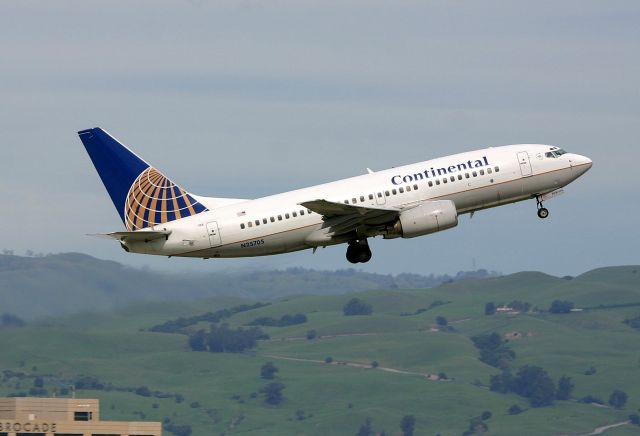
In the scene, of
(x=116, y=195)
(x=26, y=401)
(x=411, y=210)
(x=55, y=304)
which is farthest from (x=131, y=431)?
(x=55, y=304)

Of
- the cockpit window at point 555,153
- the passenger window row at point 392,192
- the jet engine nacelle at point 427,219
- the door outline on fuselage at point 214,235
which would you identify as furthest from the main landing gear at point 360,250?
the cockpit window at point 555,153

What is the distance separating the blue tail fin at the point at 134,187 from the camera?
81.9 meters

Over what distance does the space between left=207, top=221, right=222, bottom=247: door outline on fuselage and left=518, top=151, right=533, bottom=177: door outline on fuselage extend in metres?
19.3

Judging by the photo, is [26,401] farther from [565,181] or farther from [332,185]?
[565,181]

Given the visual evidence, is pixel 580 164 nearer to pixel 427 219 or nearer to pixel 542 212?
pixel 542 212

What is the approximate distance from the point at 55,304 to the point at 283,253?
102m

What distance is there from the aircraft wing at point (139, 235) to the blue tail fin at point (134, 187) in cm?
238

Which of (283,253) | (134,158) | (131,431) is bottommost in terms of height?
(131,431)

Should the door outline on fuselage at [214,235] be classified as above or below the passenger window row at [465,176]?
below

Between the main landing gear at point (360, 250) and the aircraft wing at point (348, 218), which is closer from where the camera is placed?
the aircraft wing at point (348, 218)

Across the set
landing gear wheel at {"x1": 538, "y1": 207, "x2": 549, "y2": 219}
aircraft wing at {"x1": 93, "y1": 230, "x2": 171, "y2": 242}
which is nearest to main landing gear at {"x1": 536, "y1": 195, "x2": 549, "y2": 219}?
landing gear wheel at {"x1": 538, "y1": 207, "x2": 549, "y2": 219}

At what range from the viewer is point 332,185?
81125 mm

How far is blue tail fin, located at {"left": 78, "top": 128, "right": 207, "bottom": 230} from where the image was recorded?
81.9 m

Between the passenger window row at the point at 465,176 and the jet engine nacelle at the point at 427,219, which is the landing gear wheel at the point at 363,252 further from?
the passenger window row at the point at 465,176
